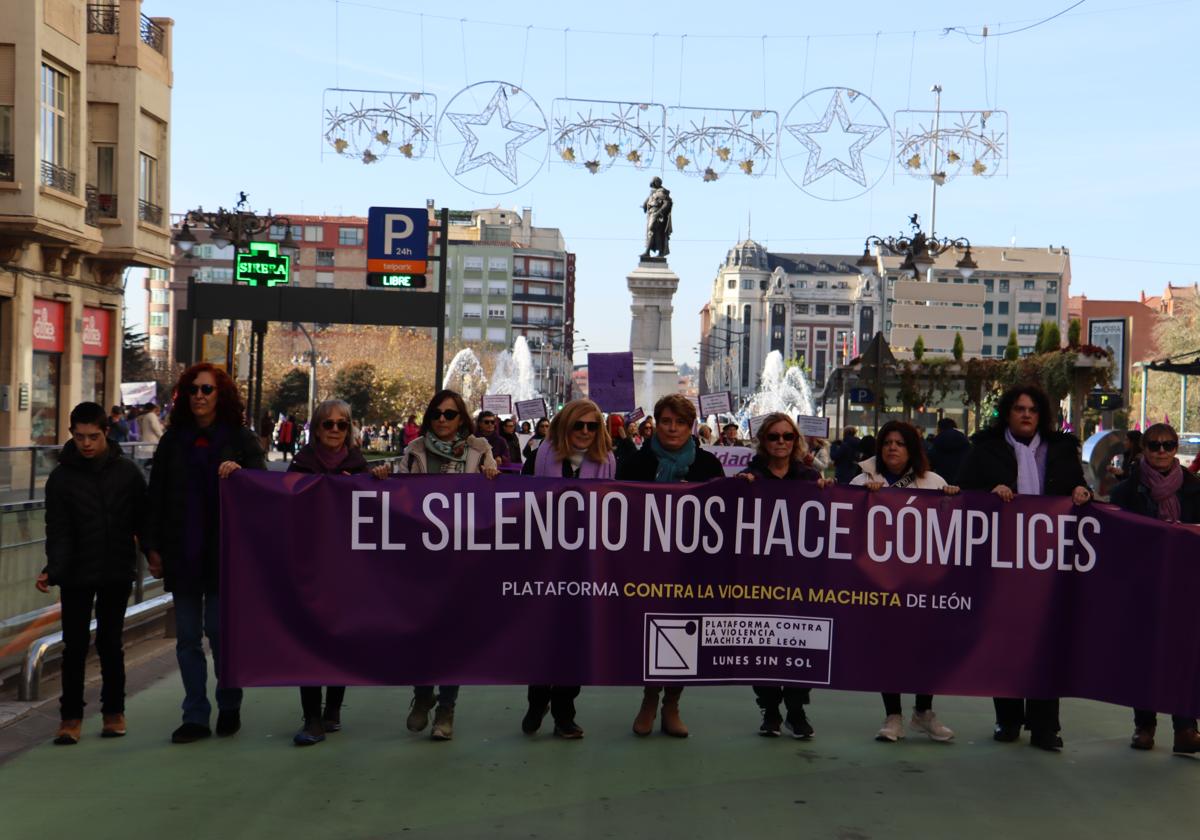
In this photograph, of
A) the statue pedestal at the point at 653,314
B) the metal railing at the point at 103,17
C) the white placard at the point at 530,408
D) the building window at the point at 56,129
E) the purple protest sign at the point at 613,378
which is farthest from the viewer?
the statue pedestal at the point at 653,314

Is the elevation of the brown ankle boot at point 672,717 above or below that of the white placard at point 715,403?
below

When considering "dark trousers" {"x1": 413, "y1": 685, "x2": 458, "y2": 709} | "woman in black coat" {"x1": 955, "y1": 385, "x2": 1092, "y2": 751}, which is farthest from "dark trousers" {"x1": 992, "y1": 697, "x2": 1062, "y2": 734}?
"dark trousers" {"x1": 413, "y1": 685, "x2": 458, "y2": 709}

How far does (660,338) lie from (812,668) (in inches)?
1486

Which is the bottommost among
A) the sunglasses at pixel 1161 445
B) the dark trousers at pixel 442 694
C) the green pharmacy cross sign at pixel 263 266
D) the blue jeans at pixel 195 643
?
the dark trousers at pixel 442 694

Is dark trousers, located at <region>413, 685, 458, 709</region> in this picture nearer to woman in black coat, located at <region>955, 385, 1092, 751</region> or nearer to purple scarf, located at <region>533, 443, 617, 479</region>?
purple scarf, located at <region>533, 443, 617, 479</region>

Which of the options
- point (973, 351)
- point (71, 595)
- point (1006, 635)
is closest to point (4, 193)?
point (973, 351)

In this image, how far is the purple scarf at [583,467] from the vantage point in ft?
25.6

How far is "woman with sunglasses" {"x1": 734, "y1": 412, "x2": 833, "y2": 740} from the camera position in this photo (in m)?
7.74

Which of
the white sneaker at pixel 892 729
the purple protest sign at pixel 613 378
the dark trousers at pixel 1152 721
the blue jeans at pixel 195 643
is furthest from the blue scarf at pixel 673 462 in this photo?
the purple protest sign at pixel 613 378

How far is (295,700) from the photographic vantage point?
8.76 meters

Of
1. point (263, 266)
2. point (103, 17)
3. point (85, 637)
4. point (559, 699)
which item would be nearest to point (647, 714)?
point (559, 699)

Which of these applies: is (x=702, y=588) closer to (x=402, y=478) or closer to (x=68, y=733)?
(x=402, y=478)

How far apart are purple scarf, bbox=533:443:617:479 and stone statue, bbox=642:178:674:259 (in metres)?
37.7

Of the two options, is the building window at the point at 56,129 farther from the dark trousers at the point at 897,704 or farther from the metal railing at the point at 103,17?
the dark trousers at the point at 897,704
